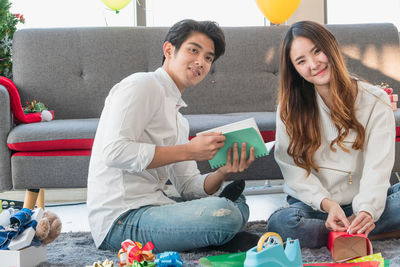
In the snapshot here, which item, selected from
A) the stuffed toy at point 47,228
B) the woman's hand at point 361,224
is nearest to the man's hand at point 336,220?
the woman's hand at point 361,224

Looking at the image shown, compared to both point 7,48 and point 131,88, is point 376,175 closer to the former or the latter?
point 131,88

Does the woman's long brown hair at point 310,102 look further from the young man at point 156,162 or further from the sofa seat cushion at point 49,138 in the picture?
the sofa seat cushion at point 49,138

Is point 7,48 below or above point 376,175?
above

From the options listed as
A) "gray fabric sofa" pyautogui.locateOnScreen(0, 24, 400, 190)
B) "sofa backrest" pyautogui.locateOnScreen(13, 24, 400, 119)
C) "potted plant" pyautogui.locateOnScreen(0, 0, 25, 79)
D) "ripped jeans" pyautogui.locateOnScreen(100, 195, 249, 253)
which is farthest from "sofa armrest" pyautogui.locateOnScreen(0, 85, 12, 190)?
"ripped jeans" pyautogui.locateOnScreen(100, 195, 249, 253)

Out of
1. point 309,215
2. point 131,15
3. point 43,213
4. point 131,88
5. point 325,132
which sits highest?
point 131,15

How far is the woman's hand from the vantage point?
1270mm

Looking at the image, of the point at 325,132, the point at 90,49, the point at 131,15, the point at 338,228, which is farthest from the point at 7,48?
the point at 338,228

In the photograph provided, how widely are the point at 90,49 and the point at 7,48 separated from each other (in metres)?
0.50

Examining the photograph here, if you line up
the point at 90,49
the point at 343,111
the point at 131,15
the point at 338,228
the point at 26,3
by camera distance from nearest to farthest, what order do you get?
1. the point at 338,228
2. the point at 343,111
3. the point at 90,49
4. the point at 26,3
5. the point at 131,15

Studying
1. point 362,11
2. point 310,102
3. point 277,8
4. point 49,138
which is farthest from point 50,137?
point 362,11

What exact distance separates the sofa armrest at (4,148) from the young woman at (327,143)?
3.66 feet

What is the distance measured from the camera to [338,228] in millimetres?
1303

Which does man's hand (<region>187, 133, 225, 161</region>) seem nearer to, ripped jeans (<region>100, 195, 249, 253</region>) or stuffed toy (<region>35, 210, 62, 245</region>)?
ripped jeans (<region>100, 195, 249, 253</region>)

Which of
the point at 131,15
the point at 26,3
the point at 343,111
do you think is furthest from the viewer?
the point at 131,15
